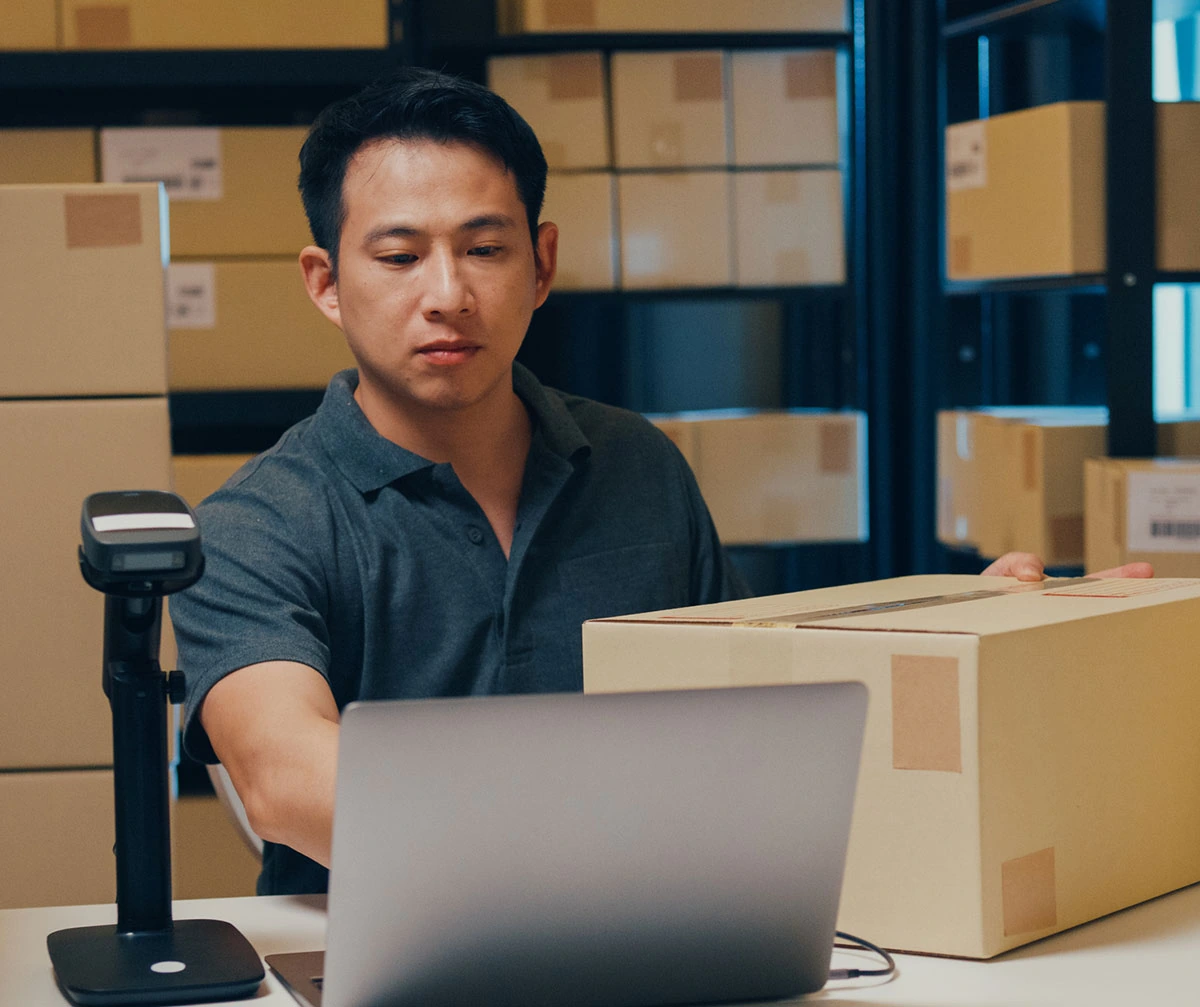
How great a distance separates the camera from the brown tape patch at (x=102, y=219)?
1688 millimetres

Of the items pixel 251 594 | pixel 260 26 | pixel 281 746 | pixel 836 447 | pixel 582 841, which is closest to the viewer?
pixel 582 841

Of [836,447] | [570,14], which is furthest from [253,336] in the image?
[836,447]

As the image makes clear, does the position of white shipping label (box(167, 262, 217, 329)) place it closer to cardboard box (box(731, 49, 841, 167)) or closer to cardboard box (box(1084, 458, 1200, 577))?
cardboard box (box(731, 49, 841, 167))

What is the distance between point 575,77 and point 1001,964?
1989 millimetres

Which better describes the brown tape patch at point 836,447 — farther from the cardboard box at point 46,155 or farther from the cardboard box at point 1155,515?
the cardboard box at point 46,155

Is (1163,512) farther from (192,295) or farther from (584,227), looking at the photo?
(192,295)

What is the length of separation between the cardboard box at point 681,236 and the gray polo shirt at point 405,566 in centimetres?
119

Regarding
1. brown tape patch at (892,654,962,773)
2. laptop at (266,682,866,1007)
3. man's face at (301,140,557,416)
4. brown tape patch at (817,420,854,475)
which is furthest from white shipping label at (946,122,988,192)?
laptop at (266,682,866,1007)

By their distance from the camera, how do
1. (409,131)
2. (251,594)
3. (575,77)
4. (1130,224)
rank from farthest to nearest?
(575,77) → (1130,224) → (409,131) → (251,594)

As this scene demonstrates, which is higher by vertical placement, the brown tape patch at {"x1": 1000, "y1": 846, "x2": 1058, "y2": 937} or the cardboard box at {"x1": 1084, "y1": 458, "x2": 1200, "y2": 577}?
the cardboard box at {"x1": 1084, "y1": 458, "x2": 1200, "y2": 577}

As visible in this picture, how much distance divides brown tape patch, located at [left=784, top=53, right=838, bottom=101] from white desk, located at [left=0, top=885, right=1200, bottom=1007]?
1869mm

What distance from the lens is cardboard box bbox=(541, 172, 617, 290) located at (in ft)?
8.62

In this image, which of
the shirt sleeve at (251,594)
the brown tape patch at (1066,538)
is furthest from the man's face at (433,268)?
the brown tape patch at (1066,538)

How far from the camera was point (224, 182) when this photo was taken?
2484 millimetres
